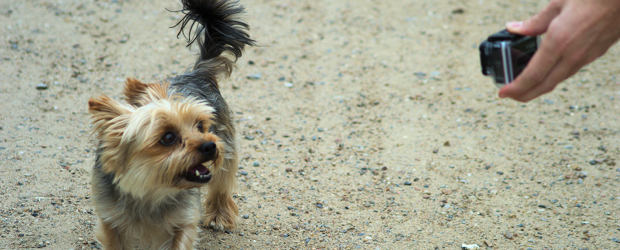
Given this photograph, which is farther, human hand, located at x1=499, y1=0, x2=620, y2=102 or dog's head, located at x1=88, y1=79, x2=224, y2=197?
dog's head, located at x1=88, y1=79, x2=224, y2=197

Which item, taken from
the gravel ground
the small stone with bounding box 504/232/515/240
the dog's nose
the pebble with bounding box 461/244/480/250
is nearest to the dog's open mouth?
the dog's nose

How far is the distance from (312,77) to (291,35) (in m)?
1.21

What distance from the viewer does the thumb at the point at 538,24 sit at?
79.1 inches

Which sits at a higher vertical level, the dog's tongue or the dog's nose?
the dog's nose

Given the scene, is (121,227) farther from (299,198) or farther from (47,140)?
(47,140)

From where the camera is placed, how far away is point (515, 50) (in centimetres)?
206

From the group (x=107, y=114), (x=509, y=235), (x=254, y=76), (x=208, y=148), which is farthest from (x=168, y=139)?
(x=254, y=76)

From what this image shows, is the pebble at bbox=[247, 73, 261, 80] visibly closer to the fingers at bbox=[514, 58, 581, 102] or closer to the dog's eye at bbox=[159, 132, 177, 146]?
the dog's eye at bbox=[159, 132, 177, 146]

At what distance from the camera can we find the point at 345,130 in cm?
539

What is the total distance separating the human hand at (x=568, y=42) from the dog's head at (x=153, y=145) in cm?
173

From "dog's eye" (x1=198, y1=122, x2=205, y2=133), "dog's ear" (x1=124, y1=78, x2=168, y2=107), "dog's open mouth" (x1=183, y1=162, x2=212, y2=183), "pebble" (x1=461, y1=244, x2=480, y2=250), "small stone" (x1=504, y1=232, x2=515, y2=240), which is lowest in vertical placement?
"pebble" (x1=461, y1=244, x2=480, y2=250)

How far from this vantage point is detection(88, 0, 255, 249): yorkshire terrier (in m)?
2.71

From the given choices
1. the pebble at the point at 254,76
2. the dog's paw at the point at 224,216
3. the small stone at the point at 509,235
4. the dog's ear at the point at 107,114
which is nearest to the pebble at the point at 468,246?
the small stone at the point at 509,235

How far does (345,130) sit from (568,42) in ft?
11.9
